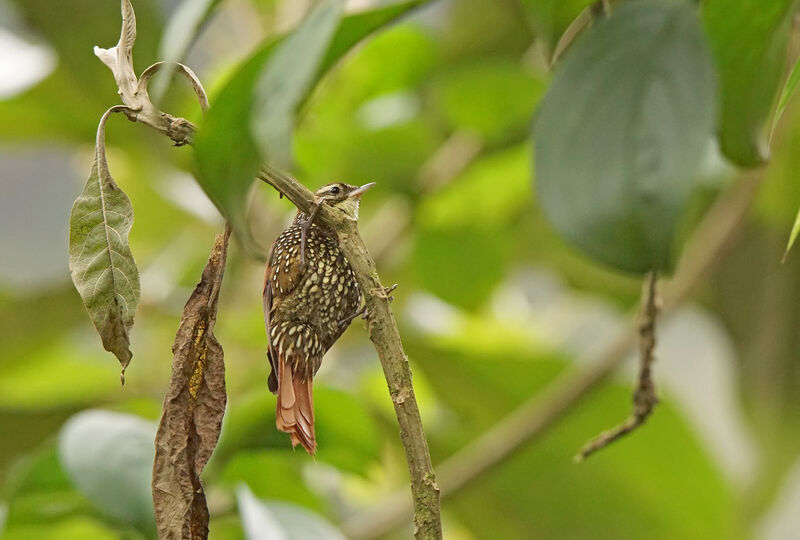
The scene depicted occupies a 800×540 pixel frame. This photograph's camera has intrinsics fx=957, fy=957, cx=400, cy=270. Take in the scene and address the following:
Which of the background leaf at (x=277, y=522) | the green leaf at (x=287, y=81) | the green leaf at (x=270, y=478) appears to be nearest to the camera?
the green leaf at (x=287, y=81)

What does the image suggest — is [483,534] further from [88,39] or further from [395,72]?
[88,39]

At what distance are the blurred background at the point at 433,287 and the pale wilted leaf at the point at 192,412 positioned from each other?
501 mm

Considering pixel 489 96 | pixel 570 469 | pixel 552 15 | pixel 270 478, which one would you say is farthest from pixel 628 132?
pixel 570 469

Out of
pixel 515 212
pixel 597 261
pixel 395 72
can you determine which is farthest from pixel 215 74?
pixel 597 261

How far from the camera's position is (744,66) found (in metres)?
→ 0.43

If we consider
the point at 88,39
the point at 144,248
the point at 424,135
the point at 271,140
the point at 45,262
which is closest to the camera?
the point at 271,140

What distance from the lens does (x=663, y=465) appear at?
47.7 inches

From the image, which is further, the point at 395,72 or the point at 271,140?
the point at 395,72

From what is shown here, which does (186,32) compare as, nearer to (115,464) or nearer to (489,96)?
(115,464)

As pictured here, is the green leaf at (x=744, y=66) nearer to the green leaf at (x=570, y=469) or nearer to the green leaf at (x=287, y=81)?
the green leaf at (x=287, y=81)

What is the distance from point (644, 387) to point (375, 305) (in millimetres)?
217

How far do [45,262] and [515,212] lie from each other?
42.2 inches

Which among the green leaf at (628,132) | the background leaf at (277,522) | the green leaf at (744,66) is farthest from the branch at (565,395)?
the green leaf at (628,132)

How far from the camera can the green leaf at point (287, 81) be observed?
0.26 meters
